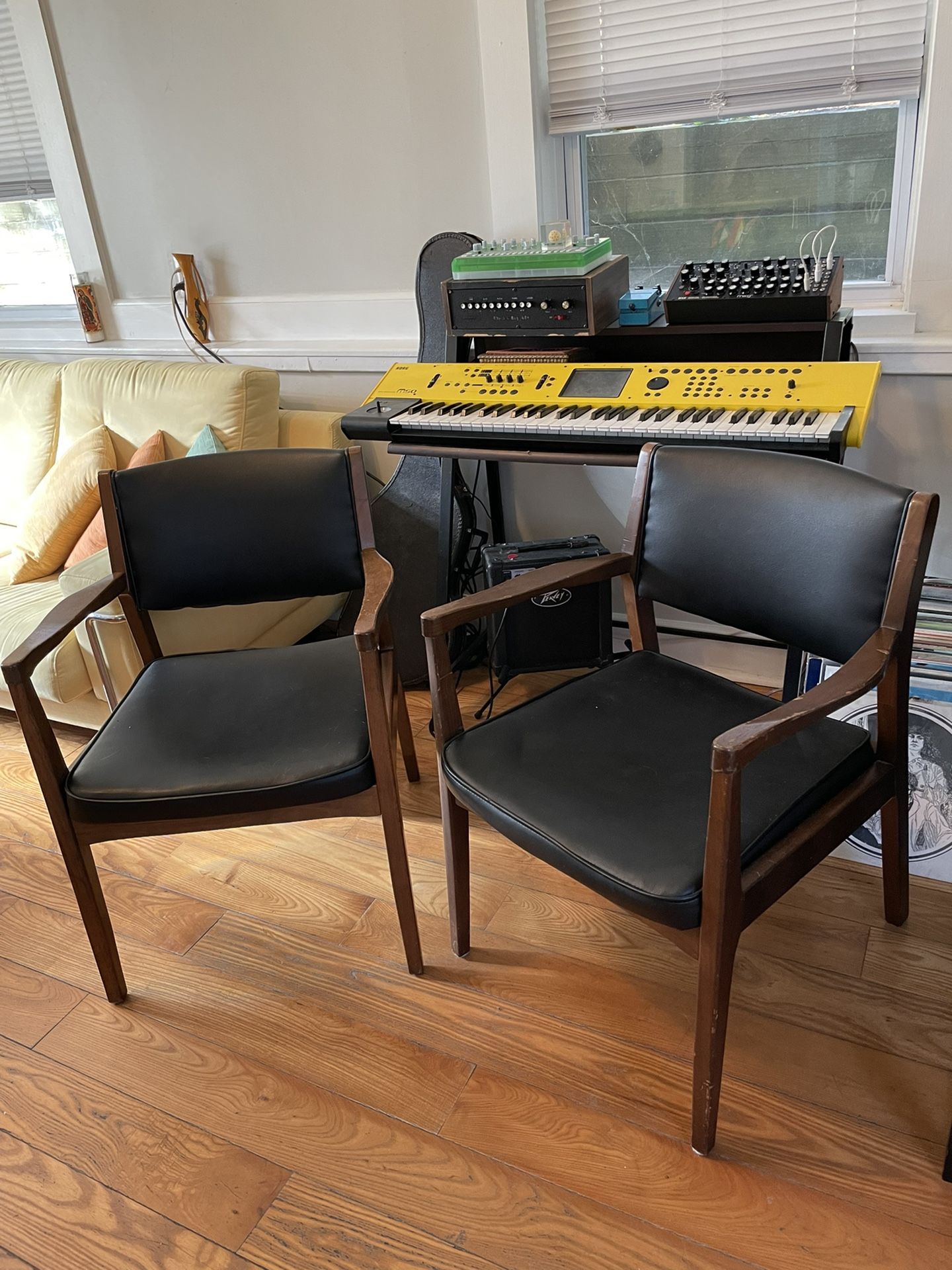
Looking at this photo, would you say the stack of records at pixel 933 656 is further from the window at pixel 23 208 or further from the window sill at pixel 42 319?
the window at pixel 23 208

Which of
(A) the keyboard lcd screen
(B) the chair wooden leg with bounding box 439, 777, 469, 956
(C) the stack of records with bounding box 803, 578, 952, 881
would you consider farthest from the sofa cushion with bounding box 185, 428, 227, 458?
(C) the stack of records with bounding box 803, 578, 952, 881

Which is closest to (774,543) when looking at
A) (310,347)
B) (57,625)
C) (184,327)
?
(57,625)

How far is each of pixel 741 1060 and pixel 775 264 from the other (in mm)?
1545

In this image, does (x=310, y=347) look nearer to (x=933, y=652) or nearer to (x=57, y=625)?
(x=57, y=625)

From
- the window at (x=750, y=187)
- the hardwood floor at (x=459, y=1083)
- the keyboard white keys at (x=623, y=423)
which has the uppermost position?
the window at (x=750, y=187)

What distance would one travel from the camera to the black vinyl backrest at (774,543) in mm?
1344

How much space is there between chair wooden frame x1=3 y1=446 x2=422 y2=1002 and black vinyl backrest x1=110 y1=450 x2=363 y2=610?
3 cm

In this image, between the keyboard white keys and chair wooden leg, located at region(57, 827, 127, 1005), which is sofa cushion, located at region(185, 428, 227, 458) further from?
chair wooden leg, located at region(57, 827, 127, 1005)

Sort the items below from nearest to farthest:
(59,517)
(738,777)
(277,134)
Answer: (738,777) → (59,517) → (277,134)

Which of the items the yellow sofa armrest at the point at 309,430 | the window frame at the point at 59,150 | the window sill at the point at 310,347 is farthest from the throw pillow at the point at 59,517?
the window frame at the point at 59,150

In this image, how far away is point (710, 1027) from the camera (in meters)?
1.26

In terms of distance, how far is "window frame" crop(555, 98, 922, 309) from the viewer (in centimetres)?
213

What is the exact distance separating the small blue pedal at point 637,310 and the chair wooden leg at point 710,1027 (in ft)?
4.63

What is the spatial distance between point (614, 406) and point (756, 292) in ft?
1.19
